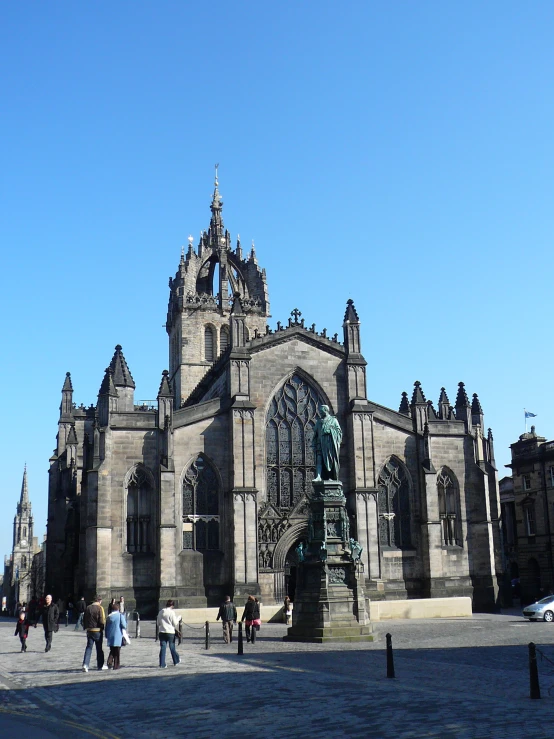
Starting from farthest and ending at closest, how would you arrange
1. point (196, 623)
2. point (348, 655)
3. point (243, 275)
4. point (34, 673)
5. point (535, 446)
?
1. point (243, 275)
2. point (535, 446)
3. point (196, 623)
4. point (348, 655)
5. point (34, 673)

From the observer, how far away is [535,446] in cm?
6122

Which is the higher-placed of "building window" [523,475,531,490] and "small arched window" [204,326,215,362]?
"small arched window" [204,326,215,362]

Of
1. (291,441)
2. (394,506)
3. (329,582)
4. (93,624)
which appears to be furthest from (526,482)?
(93,624)

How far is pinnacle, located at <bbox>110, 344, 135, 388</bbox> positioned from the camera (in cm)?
4581

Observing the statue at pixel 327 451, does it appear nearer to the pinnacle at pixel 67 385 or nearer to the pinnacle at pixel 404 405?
the pinnacle at pixel 404 405

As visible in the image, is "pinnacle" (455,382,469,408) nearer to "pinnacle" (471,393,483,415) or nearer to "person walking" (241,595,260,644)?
"pinnacle" (471,393,483,415)

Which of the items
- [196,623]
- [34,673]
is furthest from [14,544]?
[34,673]

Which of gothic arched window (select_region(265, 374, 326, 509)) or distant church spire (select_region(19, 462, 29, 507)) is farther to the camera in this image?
distant church spire (select_region(19, 462, 29, 507))

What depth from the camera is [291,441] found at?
1722 inches

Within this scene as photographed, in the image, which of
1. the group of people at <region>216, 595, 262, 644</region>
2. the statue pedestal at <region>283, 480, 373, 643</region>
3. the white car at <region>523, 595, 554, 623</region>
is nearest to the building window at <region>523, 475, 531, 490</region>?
the white car at <region>523, 595, 554, 623</region>

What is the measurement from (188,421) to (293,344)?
7119 millimetres

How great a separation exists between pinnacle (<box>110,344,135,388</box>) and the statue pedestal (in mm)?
21649

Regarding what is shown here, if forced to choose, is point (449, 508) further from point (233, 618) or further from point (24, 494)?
point (24, 494)

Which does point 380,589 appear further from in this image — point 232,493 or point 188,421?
point 188,421
